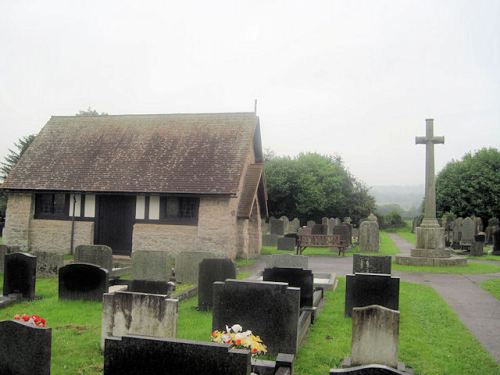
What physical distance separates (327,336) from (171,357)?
16.2 ft

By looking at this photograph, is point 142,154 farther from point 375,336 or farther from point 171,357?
point 171,357

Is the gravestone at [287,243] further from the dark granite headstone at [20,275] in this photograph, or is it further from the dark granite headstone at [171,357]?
the dark granite headstone at [171,357]

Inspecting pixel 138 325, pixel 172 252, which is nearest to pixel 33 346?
pixel 138 325

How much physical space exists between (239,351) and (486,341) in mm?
6337

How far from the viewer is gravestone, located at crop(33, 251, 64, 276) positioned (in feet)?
49.9

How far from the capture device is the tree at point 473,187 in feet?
144

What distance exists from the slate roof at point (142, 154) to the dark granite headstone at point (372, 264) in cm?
916

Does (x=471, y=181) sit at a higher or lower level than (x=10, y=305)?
higher

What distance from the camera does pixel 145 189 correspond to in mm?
21531

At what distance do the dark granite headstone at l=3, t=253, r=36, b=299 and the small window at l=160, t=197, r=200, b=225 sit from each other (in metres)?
10.0

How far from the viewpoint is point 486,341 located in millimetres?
8898

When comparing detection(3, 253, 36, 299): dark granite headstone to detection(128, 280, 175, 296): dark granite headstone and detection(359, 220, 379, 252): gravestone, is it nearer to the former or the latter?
detection(128, 280, 175, 296): dark granite headstone

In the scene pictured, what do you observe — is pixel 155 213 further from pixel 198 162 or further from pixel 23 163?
pixel 23 163

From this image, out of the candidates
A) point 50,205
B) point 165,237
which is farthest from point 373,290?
point 50,205
